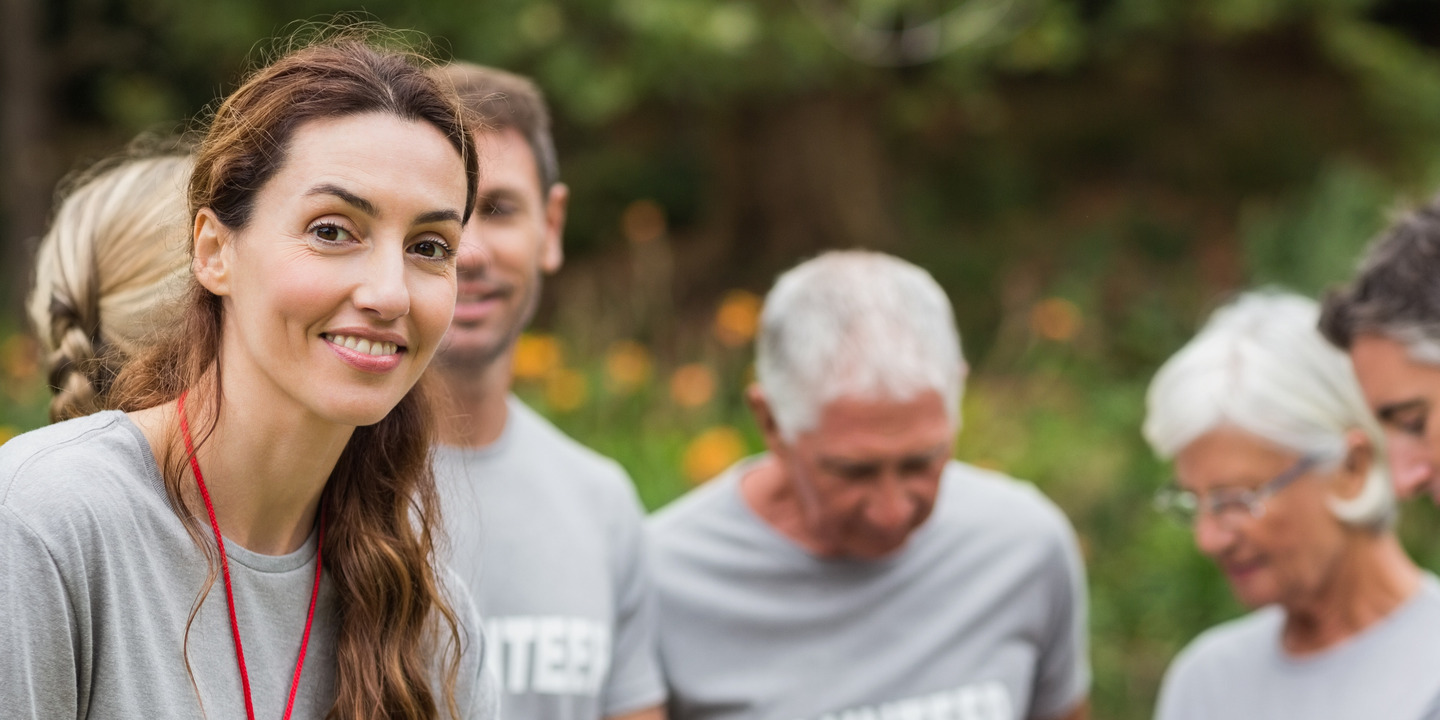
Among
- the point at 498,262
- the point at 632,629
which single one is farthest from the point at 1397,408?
the point at 498,262

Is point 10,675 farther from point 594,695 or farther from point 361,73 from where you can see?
point 594,695

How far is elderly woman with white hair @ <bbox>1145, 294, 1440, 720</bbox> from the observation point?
308 cm

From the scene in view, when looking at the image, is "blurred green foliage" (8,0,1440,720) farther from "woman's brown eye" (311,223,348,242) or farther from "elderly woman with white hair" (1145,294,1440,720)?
"elderly woman with white hair" (1145,294,1440,720)

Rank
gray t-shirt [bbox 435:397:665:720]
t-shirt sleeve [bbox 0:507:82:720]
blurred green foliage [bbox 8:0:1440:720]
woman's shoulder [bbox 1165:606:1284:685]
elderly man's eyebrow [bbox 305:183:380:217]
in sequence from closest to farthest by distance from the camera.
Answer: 1. t-shirt sleeve [bbox 0:507:82:720]
2. elderly man's eyebrow [bbox 305:183:380:217]
3. gray t-shirt [bbox 435:397:665:720]
4. woman's shoulder [bbox 1165:606:1284:685]
5. blurred green foliage [bbox 8:0:1440:720]

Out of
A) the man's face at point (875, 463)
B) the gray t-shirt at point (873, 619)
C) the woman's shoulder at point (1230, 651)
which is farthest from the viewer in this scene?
the woman's shoulder at point (1230, 651)

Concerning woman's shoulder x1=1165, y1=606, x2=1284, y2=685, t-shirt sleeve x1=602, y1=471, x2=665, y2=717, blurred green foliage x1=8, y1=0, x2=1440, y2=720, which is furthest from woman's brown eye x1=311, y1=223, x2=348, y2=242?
woman's shoulder x1=1165, y1=606, x2=1284, y2=685

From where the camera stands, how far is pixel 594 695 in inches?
108

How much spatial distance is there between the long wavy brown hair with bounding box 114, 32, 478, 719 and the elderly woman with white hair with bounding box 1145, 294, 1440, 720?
1.82m

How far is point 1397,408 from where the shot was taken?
110 inches

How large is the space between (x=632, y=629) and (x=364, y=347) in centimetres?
128

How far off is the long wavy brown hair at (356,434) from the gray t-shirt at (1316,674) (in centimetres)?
190

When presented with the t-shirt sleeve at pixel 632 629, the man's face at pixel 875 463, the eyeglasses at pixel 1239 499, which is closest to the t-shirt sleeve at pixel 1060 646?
the eyeglasses at pixel 1239 499

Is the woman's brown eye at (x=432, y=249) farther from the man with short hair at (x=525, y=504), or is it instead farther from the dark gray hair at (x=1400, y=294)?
the dark gray hair at (x=1400, y=294)

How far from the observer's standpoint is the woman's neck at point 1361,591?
308cm
